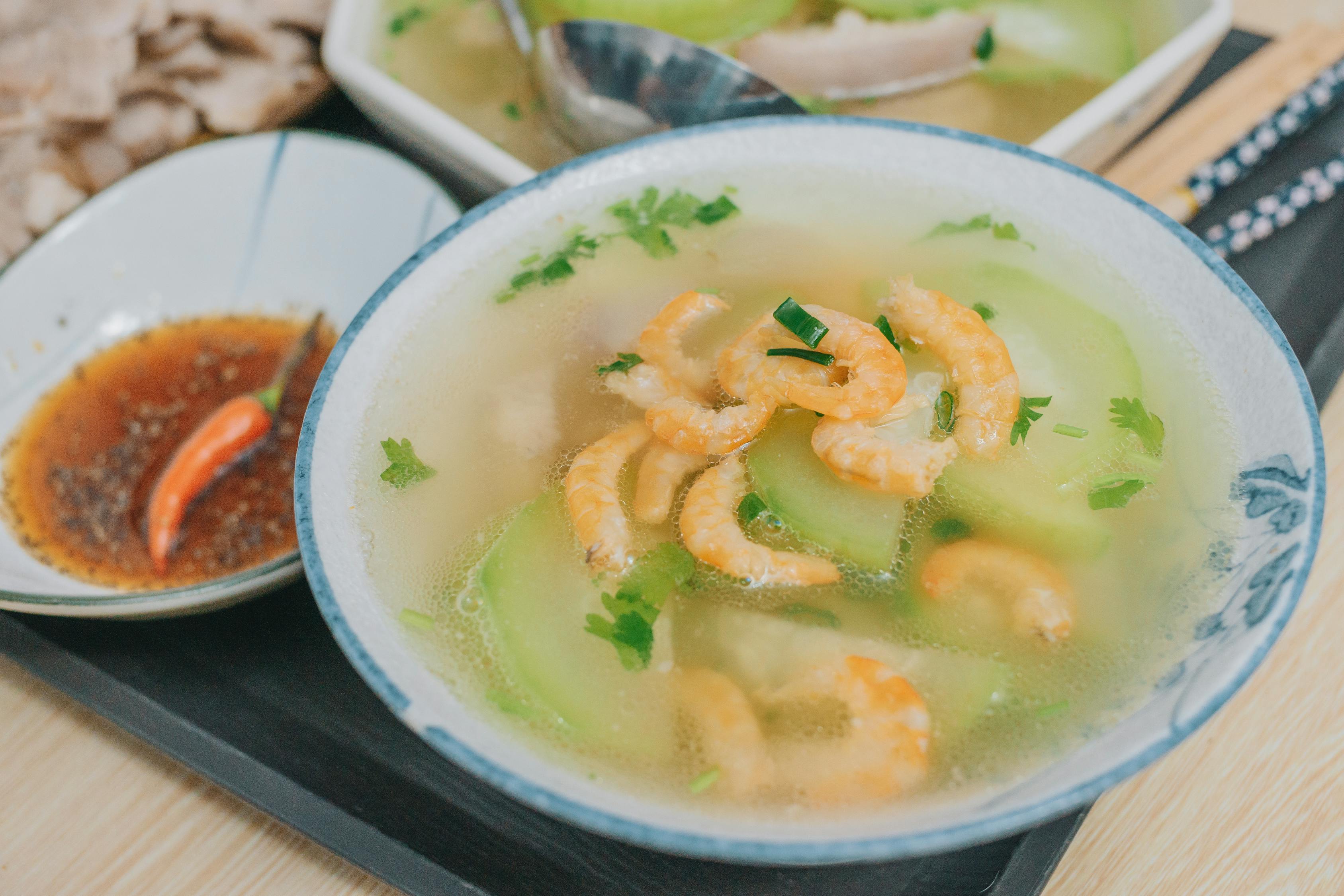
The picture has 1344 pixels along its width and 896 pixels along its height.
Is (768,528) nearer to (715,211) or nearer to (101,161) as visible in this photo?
(715,211)

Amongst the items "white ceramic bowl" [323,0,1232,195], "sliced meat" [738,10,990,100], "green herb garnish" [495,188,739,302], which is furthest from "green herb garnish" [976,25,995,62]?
"green herb garnish" [495,188,739,302]

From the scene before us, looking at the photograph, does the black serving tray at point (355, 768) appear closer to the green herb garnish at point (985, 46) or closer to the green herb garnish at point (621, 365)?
the green herb garnish at point (621, 365)

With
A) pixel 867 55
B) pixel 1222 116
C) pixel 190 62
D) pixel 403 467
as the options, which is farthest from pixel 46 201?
pixel 1222 116

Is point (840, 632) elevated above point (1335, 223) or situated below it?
below

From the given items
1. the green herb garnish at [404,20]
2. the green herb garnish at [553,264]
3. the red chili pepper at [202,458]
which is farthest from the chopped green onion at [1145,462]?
the green herb garnish at [404,20]

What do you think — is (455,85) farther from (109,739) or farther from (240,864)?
(240,864)

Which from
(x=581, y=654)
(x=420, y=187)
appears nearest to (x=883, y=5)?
(x=420, y=187)
